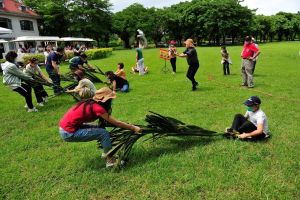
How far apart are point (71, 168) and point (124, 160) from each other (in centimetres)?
94

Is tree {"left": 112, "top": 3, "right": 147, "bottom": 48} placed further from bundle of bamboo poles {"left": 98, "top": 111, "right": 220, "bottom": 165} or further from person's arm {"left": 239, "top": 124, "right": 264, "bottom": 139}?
person's arm {"left": 239, "top": 124, "right": 264, "bottom": 139}

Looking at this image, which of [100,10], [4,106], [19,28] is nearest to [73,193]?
[4,106]

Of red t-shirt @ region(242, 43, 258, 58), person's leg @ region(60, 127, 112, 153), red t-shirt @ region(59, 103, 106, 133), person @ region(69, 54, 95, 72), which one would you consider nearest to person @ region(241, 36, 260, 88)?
red t-shirt @ region(242, 43, 258, 58)

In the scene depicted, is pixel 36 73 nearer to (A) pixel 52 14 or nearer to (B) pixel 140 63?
(B) pixel 140 63

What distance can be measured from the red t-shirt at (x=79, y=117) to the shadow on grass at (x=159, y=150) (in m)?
0.89

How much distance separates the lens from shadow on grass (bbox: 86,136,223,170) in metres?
5.15

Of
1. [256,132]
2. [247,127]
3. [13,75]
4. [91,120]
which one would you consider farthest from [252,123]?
[13,75]

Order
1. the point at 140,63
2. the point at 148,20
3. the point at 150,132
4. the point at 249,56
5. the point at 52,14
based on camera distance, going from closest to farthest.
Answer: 1. the point at 150,132
2. the point at 249,56
3. the point at 140,63
4. the point at 52,14
5. the point at 148,20

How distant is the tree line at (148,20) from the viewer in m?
51.9

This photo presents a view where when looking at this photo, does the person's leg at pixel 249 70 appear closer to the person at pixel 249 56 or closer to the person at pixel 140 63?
the person at pixel 249 56

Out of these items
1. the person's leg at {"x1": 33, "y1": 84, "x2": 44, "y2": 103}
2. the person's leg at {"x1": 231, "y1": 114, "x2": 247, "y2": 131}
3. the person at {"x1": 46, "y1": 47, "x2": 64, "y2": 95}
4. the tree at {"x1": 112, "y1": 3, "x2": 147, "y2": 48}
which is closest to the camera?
the person's leg at {"x1": 231, "y1": 114, "x2": 247, "y2": 131}

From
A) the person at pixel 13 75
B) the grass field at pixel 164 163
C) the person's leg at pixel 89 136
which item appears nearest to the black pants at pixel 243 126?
the grass field at pixel 164 163

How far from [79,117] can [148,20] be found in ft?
202

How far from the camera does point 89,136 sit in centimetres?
468
